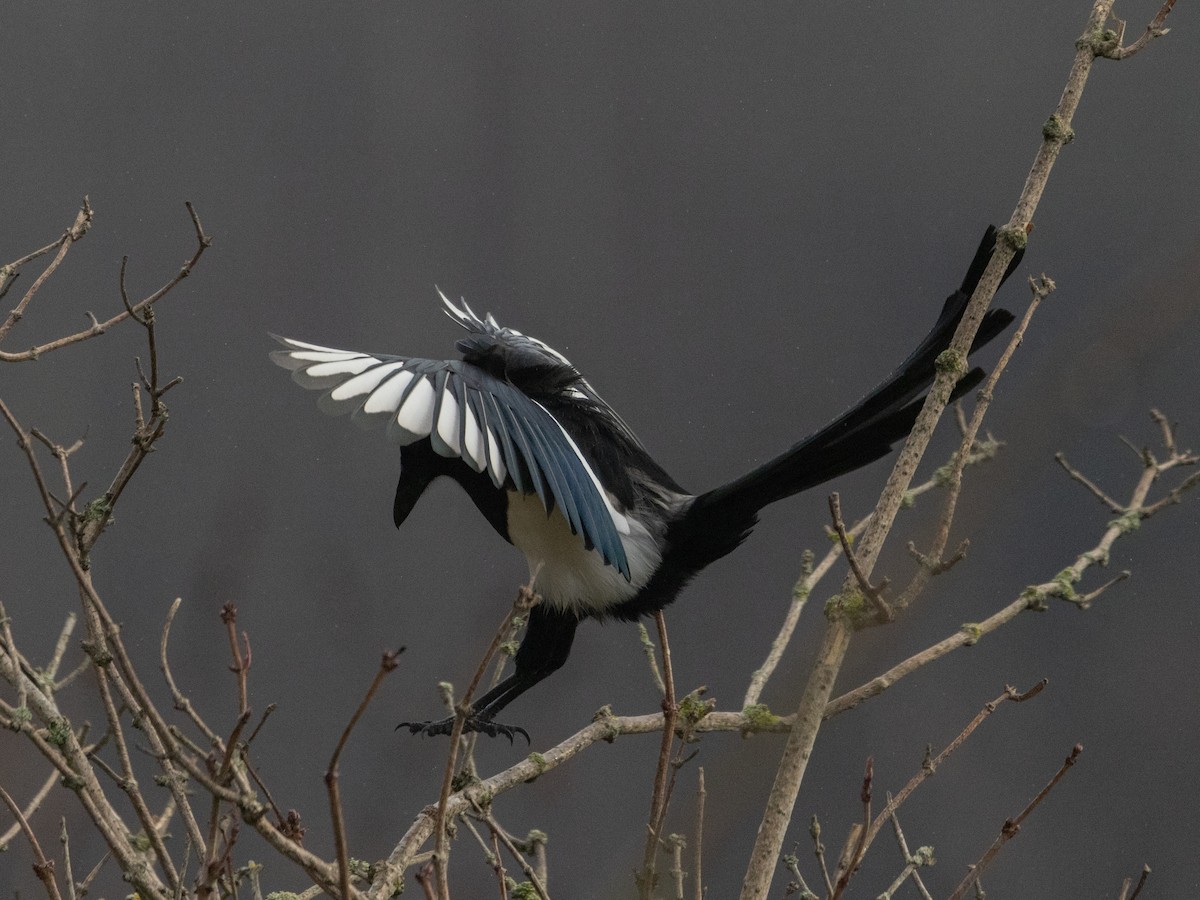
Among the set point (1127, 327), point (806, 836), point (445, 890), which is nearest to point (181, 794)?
point (445, 890)

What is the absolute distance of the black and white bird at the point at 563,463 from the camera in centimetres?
82

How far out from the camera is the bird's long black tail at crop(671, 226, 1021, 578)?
0.81 m

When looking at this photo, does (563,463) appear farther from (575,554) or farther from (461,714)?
(461,714)

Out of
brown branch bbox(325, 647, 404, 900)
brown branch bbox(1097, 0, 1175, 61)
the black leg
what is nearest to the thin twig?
brown branch bbox(1097, 0, 1175, 61)

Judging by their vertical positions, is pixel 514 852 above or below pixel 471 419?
below

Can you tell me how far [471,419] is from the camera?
87cm

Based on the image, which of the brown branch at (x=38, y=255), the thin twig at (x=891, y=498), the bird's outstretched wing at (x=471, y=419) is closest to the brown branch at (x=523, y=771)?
the thin twig at (x=891, y=498)

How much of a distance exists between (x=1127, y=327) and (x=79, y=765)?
0.57m

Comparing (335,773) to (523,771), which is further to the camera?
(523,771)

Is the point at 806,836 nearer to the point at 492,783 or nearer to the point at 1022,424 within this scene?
the point at 492,783

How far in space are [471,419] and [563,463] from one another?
0.30ft

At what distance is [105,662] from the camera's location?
63cm

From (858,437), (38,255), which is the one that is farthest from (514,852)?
(38,255)

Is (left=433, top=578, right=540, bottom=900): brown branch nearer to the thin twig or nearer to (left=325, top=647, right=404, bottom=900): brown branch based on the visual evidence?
(left=325, top=647, right=404, bottom=900): brown branch
